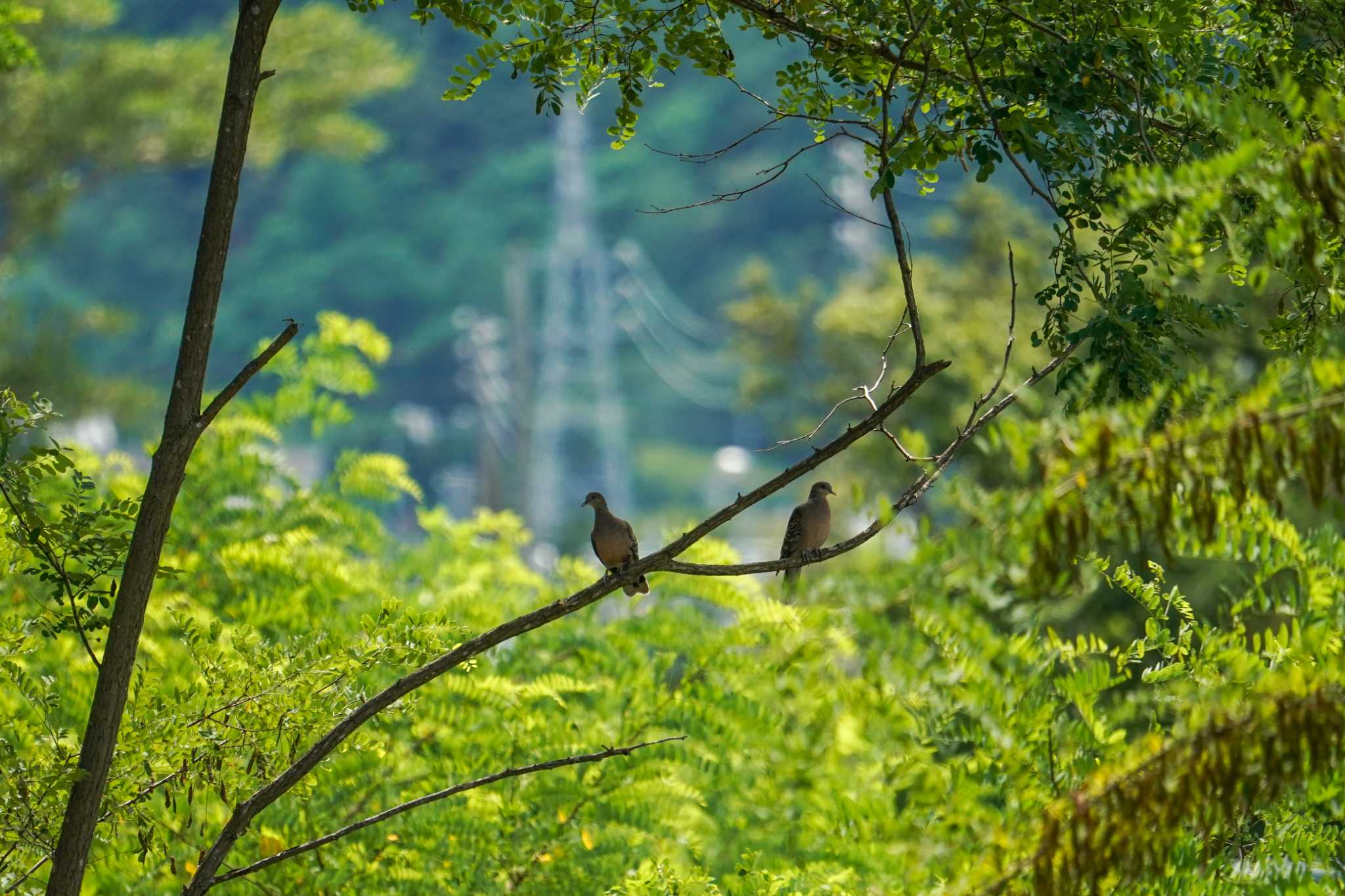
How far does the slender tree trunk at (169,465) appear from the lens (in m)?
2.33

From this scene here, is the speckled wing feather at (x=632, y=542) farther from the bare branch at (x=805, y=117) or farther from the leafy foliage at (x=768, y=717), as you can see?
the bare branch at (x=805, y=117)

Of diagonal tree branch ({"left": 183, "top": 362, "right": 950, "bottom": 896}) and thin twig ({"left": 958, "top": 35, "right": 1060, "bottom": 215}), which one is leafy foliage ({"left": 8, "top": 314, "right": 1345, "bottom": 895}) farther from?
thin twig ({"left": 958, "top": 35, "right": 1060, "bottom": 215})

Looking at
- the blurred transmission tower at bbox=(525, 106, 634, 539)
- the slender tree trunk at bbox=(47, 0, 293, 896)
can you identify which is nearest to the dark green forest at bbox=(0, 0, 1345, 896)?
the slender tree trunk at bbox=(47, 0, 293, 896)

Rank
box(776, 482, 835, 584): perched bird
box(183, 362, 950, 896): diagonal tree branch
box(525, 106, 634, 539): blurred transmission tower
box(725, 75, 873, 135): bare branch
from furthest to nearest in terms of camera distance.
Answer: box(525, 106, 634, 539): blurred transmission tower, box(776, 482, 835, 584): perched bird, box(725, 75, 873, 135): bare branch, box(183, 362, 950, 896): diagonal tree branch

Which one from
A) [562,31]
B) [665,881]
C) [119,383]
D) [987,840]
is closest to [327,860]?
[665,881]

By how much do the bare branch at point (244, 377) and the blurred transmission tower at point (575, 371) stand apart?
1170 inches

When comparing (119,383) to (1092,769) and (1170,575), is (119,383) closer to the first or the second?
(1170,575)

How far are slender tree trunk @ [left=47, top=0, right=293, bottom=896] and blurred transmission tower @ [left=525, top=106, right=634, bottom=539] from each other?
1174 inches

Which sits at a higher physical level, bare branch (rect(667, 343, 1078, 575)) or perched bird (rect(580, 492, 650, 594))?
perched bird (rect(580, 492, 650, 594))

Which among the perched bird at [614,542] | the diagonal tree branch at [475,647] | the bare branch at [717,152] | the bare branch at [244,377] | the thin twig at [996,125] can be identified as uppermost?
the perched bird at [614,542]

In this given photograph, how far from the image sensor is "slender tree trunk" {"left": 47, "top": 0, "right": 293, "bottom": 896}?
2.33 meters

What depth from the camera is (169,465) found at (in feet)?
7.73

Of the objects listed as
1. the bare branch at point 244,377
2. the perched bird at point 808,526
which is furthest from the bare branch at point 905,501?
the perched bird at point 808,526

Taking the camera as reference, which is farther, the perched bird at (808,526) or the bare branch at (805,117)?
the perched bird at (808,526)
